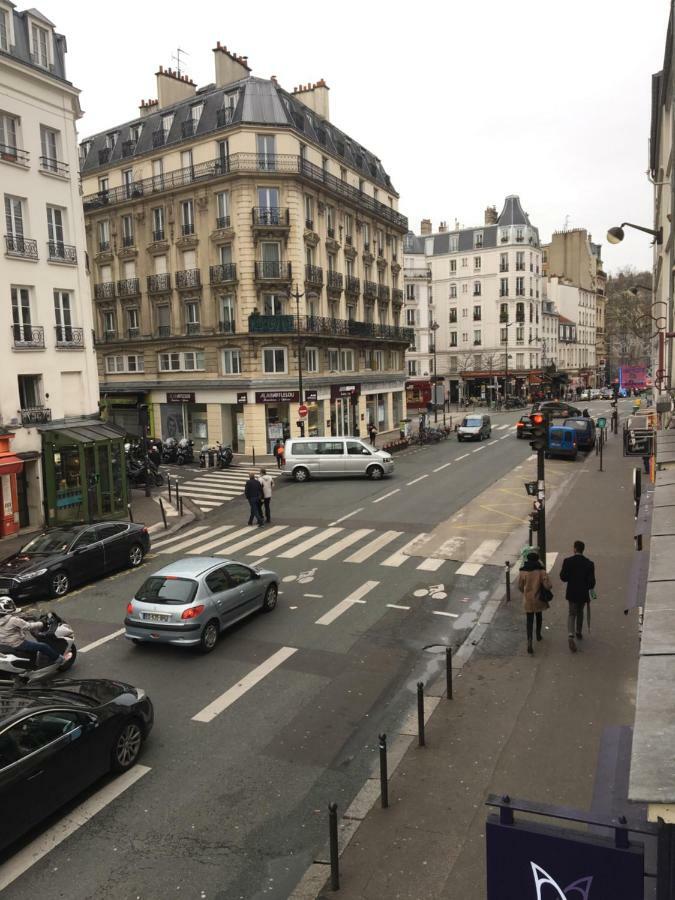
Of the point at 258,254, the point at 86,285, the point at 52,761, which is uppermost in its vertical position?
the point at 258,254

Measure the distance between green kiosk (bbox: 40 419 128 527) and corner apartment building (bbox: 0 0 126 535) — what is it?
0.03 m

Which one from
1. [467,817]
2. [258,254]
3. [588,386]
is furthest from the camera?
[588,386]

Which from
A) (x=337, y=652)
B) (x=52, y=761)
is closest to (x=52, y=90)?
(x=337, y=652)

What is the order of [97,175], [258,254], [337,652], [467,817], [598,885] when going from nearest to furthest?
[598,885] < [467,817] < [337,652] < [258,254] < [97,175]

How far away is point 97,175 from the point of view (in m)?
45.5

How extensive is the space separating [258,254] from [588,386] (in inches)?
3259

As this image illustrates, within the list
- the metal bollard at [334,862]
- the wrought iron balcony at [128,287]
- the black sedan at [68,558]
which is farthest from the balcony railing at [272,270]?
the metal bollard at [334,862]

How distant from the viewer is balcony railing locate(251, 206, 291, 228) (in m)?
38.5

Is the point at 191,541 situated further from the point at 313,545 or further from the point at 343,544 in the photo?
the point at 343,544

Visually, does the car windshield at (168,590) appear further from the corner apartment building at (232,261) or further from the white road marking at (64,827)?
the corner apartment building at (232,261)

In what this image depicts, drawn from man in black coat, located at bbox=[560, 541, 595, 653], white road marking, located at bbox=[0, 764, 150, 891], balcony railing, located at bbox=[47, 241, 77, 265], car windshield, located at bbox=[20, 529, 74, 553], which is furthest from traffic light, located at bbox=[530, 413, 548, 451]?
balcony railing, located at bbox=[47, 241, 77, 265]

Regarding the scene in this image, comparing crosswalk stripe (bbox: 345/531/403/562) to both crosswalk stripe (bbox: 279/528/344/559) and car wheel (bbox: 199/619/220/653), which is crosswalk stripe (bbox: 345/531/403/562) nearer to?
crosswalk stripe (bbox: 279/528/344/559)

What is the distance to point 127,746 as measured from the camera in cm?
825

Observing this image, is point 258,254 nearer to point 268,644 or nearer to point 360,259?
point 360,259
